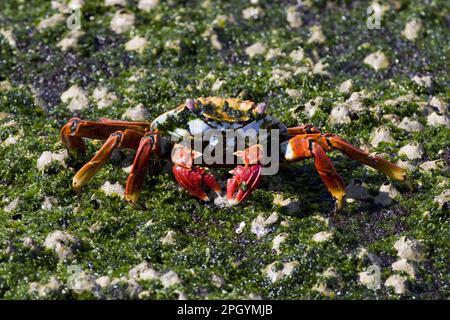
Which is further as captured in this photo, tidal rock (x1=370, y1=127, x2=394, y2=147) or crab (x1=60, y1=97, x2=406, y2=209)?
tidal rock (x1=370, y1=127, x2=394, y2=147)

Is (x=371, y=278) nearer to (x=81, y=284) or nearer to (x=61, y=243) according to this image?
(x=81, y=284)

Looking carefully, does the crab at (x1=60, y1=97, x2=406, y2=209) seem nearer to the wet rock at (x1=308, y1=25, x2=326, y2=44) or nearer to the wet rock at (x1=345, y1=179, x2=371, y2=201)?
the wet rock at (x1=345, y1=179, x2=371, y2=201)

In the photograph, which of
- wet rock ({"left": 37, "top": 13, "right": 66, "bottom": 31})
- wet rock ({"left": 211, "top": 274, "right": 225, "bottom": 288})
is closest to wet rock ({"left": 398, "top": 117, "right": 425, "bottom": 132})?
wet rock ({"left": 211, "top": 274, "right": 225, "bottom": 288})

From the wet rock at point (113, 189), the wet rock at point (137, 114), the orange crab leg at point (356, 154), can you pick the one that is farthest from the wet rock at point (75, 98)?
the orange crab leg at point (356, 154)

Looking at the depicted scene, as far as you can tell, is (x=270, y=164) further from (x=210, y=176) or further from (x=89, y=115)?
(x=89, y=115)

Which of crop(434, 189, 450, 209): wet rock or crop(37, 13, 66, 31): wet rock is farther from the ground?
crop(434, 189, 450, 209): wet rock

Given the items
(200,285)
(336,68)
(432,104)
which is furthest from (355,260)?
(336,68)

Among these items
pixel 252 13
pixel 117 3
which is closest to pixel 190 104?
pixel 252 13
